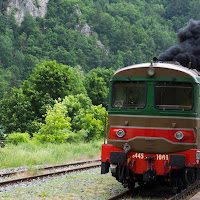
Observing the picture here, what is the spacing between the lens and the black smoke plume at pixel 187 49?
17.5 metres

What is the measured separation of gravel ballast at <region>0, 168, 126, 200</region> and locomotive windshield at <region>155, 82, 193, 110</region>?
2.74 metres

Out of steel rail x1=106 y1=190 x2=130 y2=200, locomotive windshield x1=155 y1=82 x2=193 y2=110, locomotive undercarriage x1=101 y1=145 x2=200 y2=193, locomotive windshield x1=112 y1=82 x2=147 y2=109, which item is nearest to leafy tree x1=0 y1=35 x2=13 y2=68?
steel rail x1=106 y1=190 x2=130 y2=200

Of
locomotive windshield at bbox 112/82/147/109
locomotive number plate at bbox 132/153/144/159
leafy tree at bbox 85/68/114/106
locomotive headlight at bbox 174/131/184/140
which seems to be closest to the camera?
locomotive headlight at bbox 174/131/184/140

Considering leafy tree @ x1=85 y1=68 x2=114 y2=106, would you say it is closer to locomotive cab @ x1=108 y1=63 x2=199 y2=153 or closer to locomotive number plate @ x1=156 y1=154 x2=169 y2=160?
locomotive cab @ x1=108 y1=63 x2=199 y2=153

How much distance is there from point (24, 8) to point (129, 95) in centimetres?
18368

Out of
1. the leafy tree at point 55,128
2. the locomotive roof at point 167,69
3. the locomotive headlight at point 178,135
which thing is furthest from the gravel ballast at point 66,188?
the leafy tree at point 55,128

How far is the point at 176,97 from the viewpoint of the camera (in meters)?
10.4

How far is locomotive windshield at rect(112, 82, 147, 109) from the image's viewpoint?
10602 millimetres

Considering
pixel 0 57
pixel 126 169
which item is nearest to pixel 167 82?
pixel 126 169

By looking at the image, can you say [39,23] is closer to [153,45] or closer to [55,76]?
[153,45]

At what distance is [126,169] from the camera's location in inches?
418

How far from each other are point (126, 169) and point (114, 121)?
120 cm

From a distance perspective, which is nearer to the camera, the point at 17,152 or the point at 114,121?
the point at 114,121

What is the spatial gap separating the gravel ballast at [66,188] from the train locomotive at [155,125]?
110 cm
